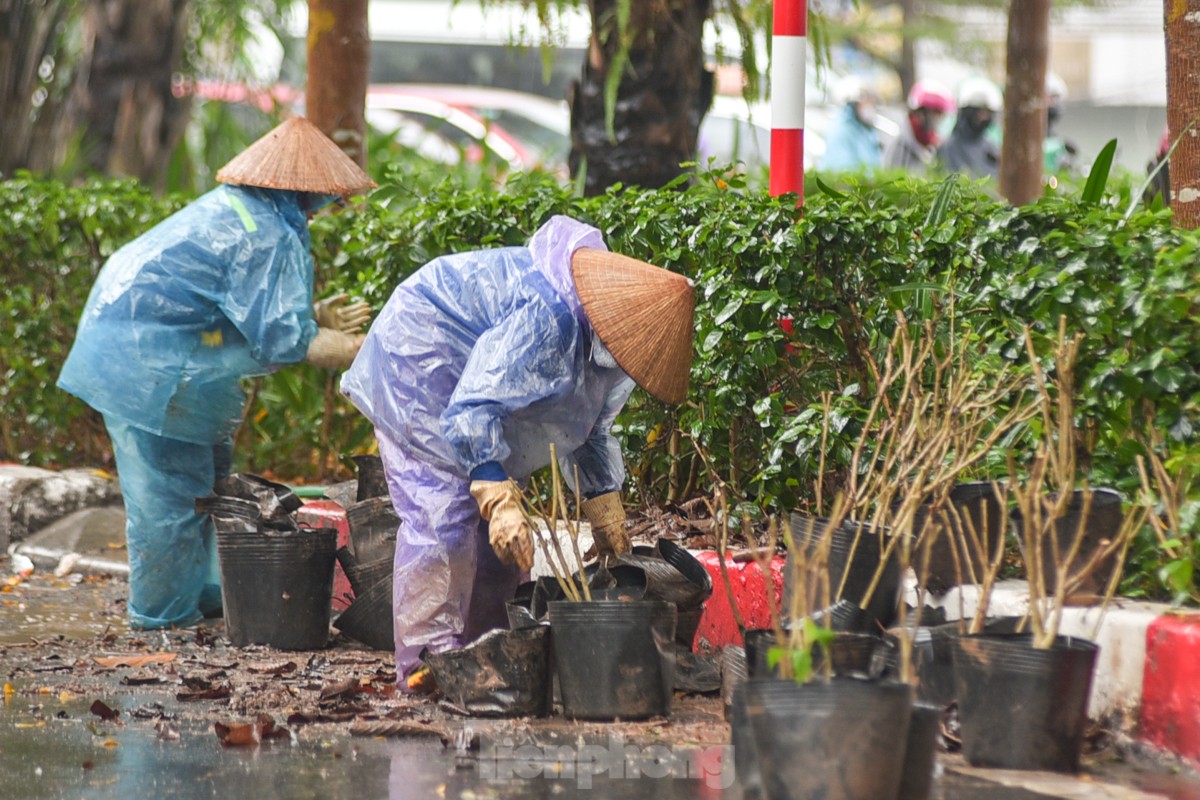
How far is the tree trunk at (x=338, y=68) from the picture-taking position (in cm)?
816

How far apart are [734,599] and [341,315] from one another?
2343 millimetres

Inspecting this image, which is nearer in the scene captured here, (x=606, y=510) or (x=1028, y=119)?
(x=606, y=510)

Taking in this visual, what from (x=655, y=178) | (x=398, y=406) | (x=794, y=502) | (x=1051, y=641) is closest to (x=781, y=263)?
(x=794, y=502)

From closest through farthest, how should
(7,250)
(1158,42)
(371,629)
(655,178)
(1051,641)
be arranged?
(1051,641)
(371,629)
(655,178)
(7,250)
(1158,42)

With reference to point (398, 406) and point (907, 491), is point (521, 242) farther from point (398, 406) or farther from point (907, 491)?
point (907, 491)

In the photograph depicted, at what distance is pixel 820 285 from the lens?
5.36 meters

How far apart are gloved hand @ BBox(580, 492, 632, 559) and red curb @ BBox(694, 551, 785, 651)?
393 mm

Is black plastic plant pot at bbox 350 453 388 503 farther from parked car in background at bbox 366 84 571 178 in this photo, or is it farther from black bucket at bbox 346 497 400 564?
parked car in background at bbox 366 84 571 178

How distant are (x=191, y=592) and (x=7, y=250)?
2.93m

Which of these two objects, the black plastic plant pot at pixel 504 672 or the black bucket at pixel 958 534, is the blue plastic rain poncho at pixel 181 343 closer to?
the black plastic plant pot at pixel 504 672

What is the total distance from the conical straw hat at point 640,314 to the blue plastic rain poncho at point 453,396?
102mm

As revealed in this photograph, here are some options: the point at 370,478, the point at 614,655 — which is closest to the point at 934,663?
the point at 614,655

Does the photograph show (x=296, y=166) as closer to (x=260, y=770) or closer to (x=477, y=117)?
(x=260, y=770)

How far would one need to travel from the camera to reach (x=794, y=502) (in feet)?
18.0
